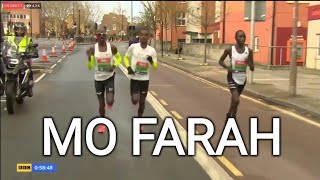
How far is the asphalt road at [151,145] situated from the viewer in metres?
6.29

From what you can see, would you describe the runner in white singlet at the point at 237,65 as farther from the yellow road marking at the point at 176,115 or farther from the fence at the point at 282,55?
the fence at the point at 282,55

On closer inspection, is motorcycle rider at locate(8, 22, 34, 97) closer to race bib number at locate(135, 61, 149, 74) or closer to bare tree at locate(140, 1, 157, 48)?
race bib number at locate(135, 61, 149, 74)

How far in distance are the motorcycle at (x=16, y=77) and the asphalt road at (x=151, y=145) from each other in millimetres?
314

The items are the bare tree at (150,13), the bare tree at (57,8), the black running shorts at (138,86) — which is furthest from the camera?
the bare tree at (150,13)

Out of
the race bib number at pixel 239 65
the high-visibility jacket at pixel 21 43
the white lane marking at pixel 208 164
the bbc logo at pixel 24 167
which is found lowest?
the white lane marking at pixel 208 164

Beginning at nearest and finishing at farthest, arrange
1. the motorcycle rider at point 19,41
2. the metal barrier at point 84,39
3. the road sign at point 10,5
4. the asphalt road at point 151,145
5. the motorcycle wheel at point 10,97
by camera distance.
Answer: the asphalt road at point 151,145, the motorcycle wheel at point 10,97, the motorcycle rider at point 19,41, the road sign at point 10,5, the metal barrier at point 84,39

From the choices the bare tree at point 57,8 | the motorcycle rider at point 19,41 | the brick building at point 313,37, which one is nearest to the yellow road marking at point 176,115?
the bare tree at point 57,8

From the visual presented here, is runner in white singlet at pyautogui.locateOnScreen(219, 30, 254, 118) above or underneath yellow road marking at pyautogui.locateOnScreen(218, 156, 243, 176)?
above

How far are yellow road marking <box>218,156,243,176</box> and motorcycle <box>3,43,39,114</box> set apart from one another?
17.1 ft

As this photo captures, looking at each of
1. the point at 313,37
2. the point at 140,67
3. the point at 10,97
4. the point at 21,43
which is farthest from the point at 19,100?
→ the point at 313,37

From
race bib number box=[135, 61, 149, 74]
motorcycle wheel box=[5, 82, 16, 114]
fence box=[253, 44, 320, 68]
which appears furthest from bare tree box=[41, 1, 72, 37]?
fence box=[253, 44, 320, 68]

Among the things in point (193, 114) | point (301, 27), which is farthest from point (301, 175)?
point (301, 27)

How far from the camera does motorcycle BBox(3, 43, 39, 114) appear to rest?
410 inches

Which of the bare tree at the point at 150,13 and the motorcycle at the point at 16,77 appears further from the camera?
the bare tree at the point at 150,13
